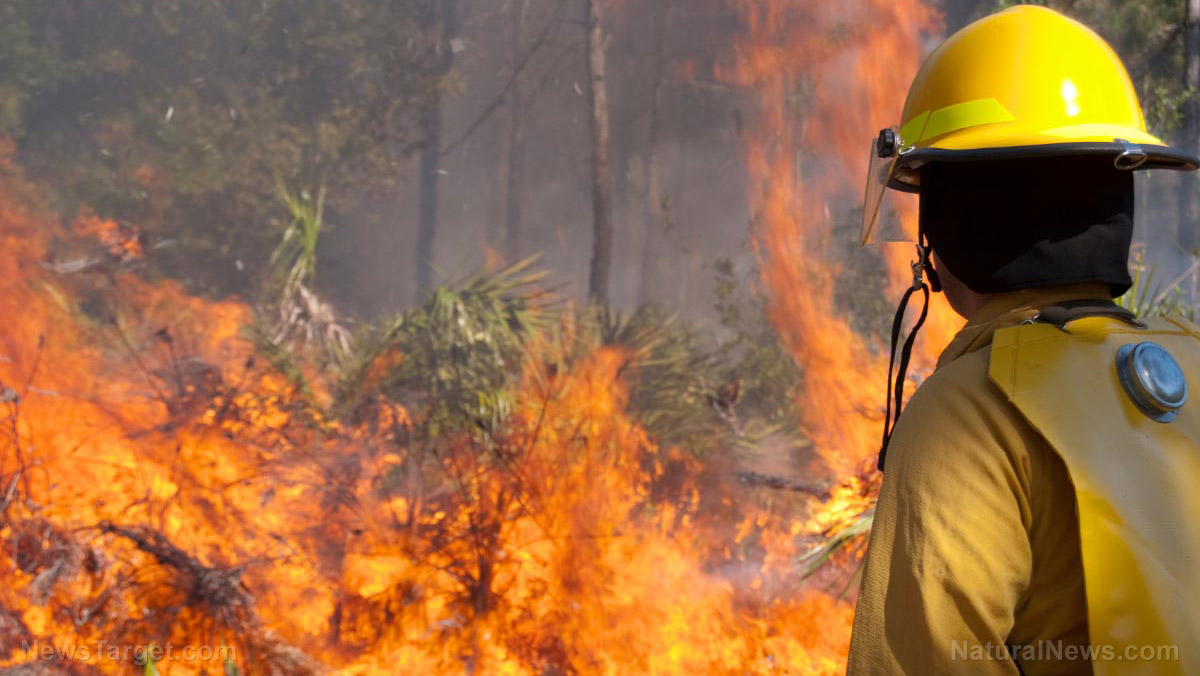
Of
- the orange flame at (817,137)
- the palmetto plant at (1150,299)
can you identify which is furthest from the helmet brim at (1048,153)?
the orange flame at (817,137)

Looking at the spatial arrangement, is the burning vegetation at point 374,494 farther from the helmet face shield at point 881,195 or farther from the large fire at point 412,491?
the helmet face shield at point 881,195

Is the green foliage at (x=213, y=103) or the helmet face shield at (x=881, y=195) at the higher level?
the green foliage at (x=213, y=103)

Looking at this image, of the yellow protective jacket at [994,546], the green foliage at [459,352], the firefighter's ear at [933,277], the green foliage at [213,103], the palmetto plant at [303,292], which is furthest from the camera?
the green foliage at [213,103]

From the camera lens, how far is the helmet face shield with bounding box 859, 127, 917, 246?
1.59 meters

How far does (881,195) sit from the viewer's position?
5.87ft

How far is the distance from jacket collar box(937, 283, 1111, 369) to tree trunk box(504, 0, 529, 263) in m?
6.19

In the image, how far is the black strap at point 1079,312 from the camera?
1.24 meters

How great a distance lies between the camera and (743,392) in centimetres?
698

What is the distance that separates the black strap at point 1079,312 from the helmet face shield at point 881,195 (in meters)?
0.38

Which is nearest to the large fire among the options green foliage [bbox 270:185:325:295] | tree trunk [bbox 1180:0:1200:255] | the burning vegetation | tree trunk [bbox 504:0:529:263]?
the burning vegetation

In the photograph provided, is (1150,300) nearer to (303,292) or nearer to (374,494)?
(374,494)

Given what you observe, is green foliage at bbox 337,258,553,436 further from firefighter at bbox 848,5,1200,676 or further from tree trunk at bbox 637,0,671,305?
firefighter at bbox 848,5,1200,676

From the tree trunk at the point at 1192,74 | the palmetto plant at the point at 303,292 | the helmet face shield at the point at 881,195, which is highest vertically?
the tree trunk at the point at 1192,74

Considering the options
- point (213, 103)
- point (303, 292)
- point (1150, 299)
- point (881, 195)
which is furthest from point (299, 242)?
point (1150, 299)
